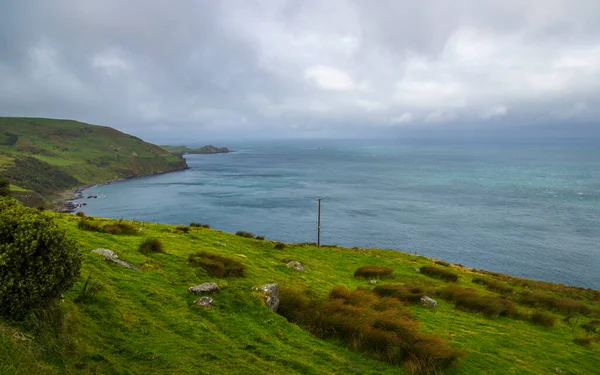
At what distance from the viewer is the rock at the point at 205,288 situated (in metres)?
14.7

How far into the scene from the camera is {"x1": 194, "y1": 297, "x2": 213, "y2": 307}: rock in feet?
44.6

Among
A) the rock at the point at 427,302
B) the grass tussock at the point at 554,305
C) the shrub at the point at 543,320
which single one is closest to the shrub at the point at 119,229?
the rock at the point at 427,302

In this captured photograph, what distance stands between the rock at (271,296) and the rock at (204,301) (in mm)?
2326

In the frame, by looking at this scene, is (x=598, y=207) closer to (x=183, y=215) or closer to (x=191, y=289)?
(x=183, y=215)

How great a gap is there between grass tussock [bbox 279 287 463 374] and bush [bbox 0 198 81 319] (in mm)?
8947

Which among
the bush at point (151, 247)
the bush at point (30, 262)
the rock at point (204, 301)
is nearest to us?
the bush at point (30, 262)

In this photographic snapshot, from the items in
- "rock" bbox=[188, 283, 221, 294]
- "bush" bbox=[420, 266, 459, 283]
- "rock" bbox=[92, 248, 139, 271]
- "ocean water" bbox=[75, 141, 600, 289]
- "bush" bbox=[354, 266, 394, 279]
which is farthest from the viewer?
"ocean water" bbox=[75, 141, 600, 289]

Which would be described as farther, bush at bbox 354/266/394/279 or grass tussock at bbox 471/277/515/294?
grass tussock at bbox 471/277/515/294

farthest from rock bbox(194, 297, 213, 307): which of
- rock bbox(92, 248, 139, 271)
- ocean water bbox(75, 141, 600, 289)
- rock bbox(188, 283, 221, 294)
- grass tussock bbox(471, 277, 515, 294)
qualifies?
ocean water bbox(75, 141, 600, 289)

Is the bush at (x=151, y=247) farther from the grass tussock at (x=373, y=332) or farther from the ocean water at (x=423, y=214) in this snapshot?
the ocean water at (x=423, y=214)

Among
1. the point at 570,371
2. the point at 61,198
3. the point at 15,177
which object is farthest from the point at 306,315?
the point at 15,177

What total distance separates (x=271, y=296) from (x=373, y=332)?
14.8ft

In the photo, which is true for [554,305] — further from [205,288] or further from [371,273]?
[205,288]

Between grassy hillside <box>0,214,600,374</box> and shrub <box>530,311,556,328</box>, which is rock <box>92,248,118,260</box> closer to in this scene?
grassy hillside <box>0,214,600,374</box>
